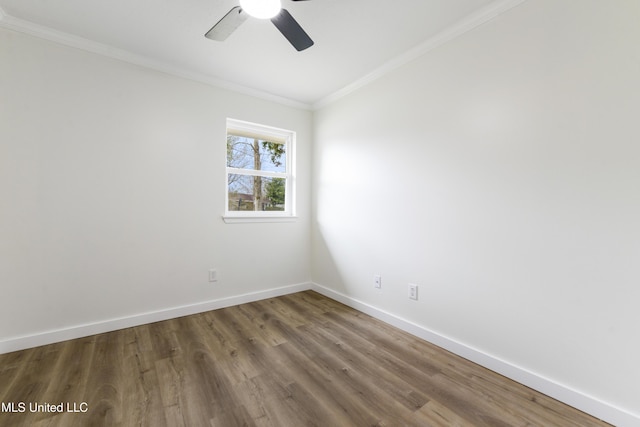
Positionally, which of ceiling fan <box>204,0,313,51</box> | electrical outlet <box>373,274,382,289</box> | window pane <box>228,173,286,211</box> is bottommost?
electrical outlet <box>373,274,382,289</box>

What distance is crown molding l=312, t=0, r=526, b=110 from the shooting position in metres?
1.76

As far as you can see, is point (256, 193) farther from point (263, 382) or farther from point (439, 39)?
point (439, 39)

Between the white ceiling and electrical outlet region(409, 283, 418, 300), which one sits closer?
the white ceiling

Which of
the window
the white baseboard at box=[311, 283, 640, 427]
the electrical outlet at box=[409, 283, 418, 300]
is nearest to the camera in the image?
the white baseboard at box=[311, 283, 640, 427]

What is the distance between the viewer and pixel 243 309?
9.41 ft

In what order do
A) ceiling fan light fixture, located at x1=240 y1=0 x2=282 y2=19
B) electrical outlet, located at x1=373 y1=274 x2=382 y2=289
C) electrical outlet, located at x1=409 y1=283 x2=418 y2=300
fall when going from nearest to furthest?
1. ceiling fan light fixture, located at x1=240 y1=0 x2=282 y2=19
2. electrical outlet, located at x1=409 y1=283 x2=418 y2=300
3. electrical outlet, located at x1=373 y1=274 x2=382 y2=289

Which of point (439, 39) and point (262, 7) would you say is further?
point (439, 39)

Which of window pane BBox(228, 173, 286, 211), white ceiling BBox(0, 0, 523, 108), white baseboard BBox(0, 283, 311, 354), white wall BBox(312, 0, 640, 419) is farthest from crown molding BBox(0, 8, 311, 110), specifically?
white baseboard BBox(0, 283, 311, 354)

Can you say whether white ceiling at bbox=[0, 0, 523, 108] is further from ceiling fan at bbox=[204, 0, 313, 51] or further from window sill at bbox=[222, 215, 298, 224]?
window sill at bbox=[222, 215, 298, 224]

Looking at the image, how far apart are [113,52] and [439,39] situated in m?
2.70

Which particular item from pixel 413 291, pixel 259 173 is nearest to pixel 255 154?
pixel 259 173

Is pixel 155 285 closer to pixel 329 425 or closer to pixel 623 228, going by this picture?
pixel 329 425

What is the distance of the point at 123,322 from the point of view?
2.38m

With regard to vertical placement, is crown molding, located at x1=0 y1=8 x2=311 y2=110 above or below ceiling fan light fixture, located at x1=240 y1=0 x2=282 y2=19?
above
